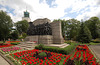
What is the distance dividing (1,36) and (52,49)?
15.1m

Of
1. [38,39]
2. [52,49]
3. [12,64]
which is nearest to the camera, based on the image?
[12,64]

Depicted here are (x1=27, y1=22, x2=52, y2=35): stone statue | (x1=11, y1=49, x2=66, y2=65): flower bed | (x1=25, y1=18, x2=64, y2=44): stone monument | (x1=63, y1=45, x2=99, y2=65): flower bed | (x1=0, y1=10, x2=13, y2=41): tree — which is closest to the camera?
(x1=63, y1=45, x2=99, y2=65): flower bed

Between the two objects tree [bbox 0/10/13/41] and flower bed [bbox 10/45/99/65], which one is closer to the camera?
flower bed [bbox 10/45/99/65]

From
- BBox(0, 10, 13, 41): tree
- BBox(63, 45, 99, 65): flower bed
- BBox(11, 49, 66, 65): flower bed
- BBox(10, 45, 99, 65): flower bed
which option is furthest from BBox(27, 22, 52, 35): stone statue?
BBox(63, 45, 99, 65): flower bed

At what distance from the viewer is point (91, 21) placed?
130 ft

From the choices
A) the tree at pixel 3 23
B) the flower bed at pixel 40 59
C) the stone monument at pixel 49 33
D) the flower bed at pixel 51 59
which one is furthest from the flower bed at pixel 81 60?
the tree at pixel 3 23

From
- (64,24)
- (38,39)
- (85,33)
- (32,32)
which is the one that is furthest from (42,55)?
(64,24)

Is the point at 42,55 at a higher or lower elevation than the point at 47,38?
lower

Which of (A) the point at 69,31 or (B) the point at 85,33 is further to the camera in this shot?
(A) the point at 69,31

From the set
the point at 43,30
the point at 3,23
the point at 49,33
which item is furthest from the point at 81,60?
the point at 3,23

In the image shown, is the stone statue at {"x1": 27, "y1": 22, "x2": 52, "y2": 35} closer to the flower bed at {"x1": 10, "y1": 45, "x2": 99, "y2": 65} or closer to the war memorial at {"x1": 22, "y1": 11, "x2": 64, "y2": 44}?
the war memorial at {"x1": 22, "y1": 11, "x2": 64, "y2": 44}

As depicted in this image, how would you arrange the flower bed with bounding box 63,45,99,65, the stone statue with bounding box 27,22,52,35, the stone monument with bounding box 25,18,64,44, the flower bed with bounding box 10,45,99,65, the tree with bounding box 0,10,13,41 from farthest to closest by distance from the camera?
the tree with bounding box 0,10,13,41 → the stone statue with bounding box 27,22,52,35 → the stone monument with bounding box 25,18,64,44 → the flower bed with bounding box 10,45,99,65 → the flower bed with bounding box 63,45,99,65

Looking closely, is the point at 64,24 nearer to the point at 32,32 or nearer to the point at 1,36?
the point at 32,32

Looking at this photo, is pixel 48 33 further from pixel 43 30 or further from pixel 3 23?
pixel 3 23
